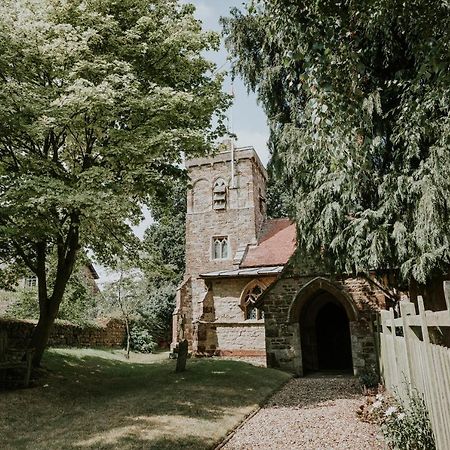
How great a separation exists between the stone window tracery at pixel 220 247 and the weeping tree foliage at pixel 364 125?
13.9 m

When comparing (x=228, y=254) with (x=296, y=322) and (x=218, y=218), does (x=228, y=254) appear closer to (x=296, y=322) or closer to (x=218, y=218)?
(x=218, y=218)

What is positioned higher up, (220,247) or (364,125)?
(220,247)

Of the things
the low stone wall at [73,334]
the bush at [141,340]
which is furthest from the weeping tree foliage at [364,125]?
the bush at [141,340]

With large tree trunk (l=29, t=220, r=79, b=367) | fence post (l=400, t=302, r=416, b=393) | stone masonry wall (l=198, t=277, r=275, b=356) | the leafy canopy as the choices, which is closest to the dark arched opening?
stone masonry wall (l=198, t=277, r=275, b=356)

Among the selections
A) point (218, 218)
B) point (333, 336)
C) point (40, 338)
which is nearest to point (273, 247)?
point (218, 218)

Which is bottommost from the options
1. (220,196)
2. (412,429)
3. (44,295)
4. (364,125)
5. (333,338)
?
(412,429)

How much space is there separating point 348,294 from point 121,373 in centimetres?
845

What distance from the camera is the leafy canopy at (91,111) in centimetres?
922

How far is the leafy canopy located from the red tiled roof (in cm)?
1034

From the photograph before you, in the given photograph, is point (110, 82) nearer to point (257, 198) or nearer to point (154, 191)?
point (154, 191)

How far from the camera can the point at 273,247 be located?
75.2 feet

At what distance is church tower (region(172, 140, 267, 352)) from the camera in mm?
23984

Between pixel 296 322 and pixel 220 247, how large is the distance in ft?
37.0

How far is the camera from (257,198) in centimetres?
2636
